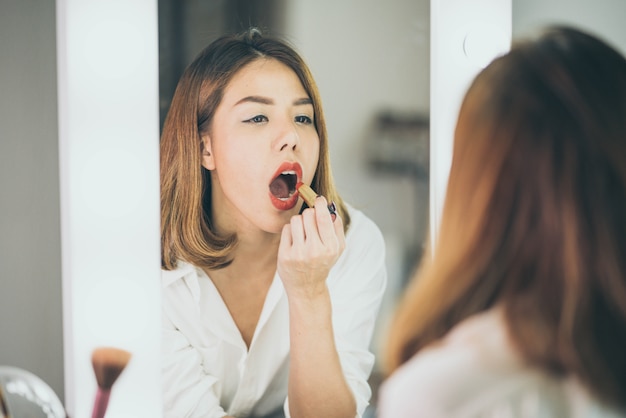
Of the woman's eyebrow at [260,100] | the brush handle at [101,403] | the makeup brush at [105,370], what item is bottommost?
the brush handle at [101,403]

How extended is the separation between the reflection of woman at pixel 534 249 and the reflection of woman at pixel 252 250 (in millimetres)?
173

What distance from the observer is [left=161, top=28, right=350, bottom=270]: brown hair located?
0.92m

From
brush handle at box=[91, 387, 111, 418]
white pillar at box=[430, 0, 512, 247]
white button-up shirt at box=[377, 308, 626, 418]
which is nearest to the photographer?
white button-up shirt at box=[377, 308, 626, 418]

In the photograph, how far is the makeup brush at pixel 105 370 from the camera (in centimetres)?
87

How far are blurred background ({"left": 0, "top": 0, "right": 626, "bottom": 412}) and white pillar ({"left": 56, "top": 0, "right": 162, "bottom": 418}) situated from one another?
0.14 ft

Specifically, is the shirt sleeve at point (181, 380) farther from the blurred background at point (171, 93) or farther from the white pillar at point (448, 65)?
the white pillar at point (448, 65)

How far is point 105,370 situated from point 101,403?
43 mm

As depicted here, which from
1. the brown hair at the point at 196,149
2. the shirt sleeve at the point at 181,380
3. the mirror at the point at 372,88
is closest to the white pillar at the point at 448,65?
the mirror at the point at 372,88

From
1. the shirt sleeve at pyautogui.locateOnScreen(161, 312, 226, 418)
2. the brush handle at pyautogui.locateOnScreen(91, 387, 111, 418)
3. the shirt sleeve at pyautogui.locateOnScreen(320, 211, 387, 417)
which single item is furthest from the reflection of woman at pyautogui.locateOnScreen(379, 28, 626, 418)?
the brush handle at pyautogui.locateOnScreen(91, 387, 111, 418)

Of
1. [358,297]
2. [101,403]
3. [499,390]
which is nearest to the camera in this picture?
[499,390]

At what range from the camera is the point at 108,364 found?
2.89ft

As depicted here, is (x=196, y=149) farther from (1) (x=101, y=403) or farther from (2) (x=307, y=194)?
(1) (x=101, y=403)

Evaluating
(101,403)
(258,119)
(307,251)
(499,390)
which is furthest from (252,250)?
(499,390)

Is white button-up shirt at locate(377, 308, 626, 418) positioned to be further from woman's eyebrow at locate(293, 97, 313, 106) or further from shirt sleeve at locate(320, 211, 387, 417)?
woman's eyebrow at locate(293, 97, 313, 106)
